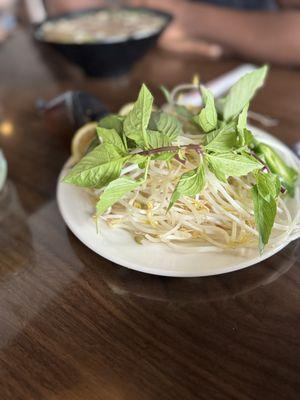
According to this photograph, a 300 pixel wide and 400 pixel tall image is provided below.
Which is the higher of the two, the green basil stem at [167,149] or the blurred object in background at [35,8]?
the green basil stem at [167,149]

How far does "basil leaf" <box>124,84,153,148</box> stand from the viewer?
2.27 ft

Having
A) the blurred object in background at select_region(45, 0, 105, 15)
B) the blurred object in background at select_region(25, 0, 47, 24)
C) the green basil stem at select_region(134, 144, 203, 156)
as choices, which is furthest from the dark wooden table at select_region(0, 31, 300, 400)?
the blurred object in background at select_region(25, 0, 47, 24)

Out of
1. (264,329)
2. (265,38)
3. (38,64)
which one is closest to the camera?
(264,329)

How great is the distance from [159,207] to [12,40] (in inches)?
59.9

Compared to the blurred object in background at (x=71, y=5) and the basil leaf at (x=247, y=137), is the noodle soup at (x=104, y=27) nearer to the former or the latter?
the blurred object in background at (x=71, y=5)

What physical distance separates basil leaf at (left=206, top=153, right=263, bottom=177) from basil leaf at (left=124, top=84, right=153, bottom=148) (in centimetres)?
12

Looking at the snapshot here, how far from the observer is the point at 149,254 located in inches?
28.4

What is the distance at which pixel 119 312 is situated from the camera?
0.69 meters

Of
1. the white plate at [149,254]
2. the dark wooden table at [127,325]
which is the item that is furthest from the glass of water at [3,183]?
the white plate at [149,254]

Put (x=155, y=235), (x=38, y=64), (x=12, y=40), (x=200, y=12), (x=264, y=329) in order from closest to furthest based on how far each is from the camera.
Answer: (x=264, y=329), (x=155, y=235), (x=38, y=64), (x=200, y=12), (x=12, y=40)

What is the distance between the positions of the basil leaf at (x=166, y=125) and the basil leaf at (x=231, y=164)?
0.09 metres

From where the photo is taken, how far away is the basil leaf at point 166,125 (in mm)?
720

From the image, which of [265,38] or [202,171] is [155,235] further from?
[265,38]

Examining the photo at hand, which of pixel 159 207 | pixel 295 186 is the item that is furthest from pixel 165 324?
pixel 295 186
